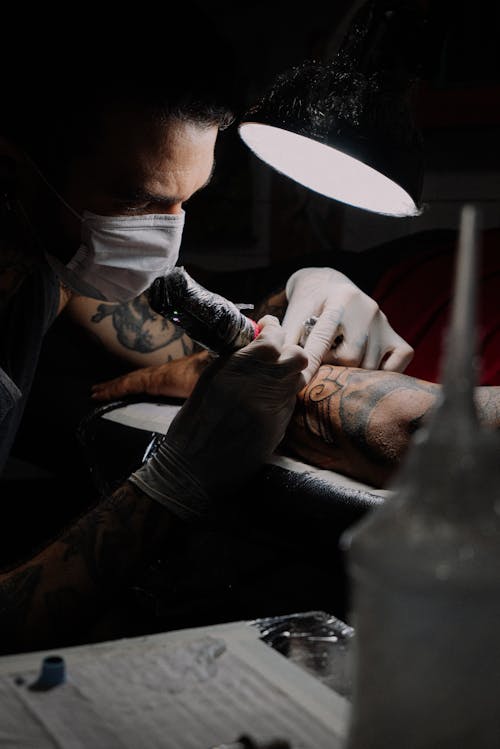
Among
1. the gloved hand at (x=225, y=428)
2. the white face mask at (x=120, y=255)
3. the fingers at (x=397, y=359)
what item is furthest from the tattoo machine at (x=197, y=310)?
the fingers at (x=397, y=359)

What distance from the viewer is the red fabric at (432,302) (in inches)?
99.9

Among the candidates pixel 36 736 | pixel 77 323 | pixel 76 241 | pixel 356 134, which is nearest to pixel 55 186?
pixel 76 241

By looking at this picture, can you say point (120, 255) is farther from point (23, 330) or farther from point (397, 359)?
point (397, 359)

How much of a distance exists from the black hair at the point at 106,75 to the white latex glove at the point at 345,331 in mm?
663

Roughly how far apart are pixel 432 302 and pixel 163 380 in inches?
38.6

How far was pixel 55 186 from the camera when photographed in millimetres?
1771

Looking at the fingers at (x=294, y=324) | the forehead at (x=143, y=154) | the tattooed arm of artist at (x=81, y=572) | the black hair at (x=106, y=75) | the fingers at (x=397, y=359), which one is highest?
the black hair at (x=106, y=75)

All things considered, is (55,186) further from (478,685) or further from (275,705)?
(478,685)

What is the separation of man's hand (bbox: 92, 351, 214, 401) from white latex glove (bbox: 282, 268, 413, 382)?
352mm

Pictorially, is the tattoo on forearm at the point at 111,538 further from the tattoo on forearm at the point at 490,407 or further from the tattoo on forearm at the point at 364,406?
the tattoo on forearm at the point at 490,407

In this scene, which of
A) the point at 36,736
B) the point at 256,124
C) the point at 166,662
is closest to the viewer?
the point at 36,736

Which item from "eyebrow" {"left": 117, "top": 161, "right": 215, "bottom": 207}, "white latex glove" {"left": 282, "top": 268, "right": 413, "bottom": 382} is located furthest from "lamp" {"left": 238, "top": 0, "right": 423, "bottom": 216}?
"white latex glove" {"left": 282, "top": 268, "right": 413, "bottom": 382}

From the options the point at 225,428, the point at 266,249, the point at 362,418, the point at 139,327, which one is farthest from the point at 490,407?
the point at 266,249

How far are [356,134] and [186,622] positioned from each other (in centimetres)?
164
